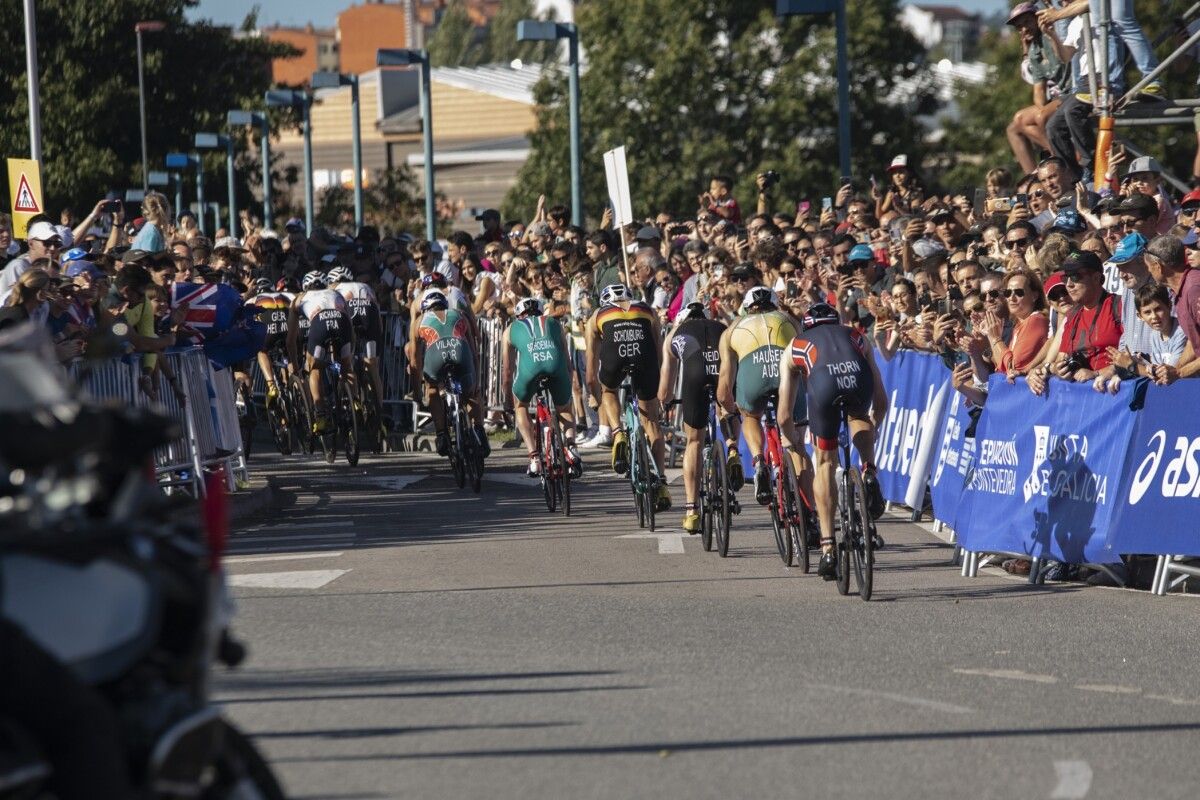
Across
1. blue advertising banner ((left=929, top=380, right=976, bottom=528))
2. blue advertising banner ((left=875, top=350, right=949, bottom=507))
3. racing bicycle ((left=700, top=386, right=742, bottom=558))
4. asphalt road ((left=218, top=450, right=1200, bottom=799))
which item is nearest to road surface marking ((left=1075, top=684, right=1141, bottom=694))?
asphalt road ((left=218, top=450, right=1200, bottom=799))

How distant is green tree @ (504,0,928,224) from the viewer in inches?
2729

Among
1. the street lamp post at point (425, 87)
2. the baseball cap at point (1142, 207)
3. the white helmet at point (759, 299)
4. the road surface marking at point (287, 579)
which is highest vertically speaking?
the street lamp post at point (425, 87)

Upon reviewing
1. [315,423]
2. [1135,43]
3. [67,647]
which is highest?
[1135,43]

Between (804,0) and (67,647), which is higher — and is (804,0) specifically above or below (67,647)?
above

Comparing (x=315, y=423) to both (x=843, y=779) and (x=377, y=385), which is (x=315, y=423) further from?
(x=843, y=779)

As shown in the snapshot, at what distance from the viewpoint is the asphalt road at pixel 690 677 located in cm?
733

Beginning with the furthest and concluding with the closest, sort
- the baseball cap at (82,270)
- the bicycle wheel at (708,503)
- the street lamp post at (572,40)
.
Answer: the street lamp post at (572,40), the baseball cap at (82,270), the bicycle wheel at (708,503)

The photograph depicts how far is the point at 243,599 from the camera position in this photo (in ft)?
39.4

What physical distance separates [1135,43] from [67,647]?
16.6 metres

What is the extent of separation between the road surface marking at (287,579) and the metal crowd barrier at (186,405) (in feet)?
6.72

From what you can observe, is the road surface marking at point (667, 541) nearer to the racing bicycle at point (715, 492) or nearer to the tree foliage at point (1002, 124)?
the racing bicycle at point (715, 492)

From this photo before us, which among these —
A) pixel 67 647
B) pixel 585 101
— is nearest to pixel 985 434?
pixel 67 647

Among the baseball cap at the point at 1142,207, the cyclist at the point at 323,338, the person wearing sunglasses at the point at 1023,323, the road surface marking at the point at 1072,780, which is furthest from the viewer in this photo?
the cyclist at the point at 323,338

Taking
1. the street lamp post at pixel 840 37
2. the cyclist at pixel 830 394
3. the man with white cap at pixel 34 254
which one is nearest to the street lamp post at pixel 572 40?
the street lamp post at pixel 840 37
